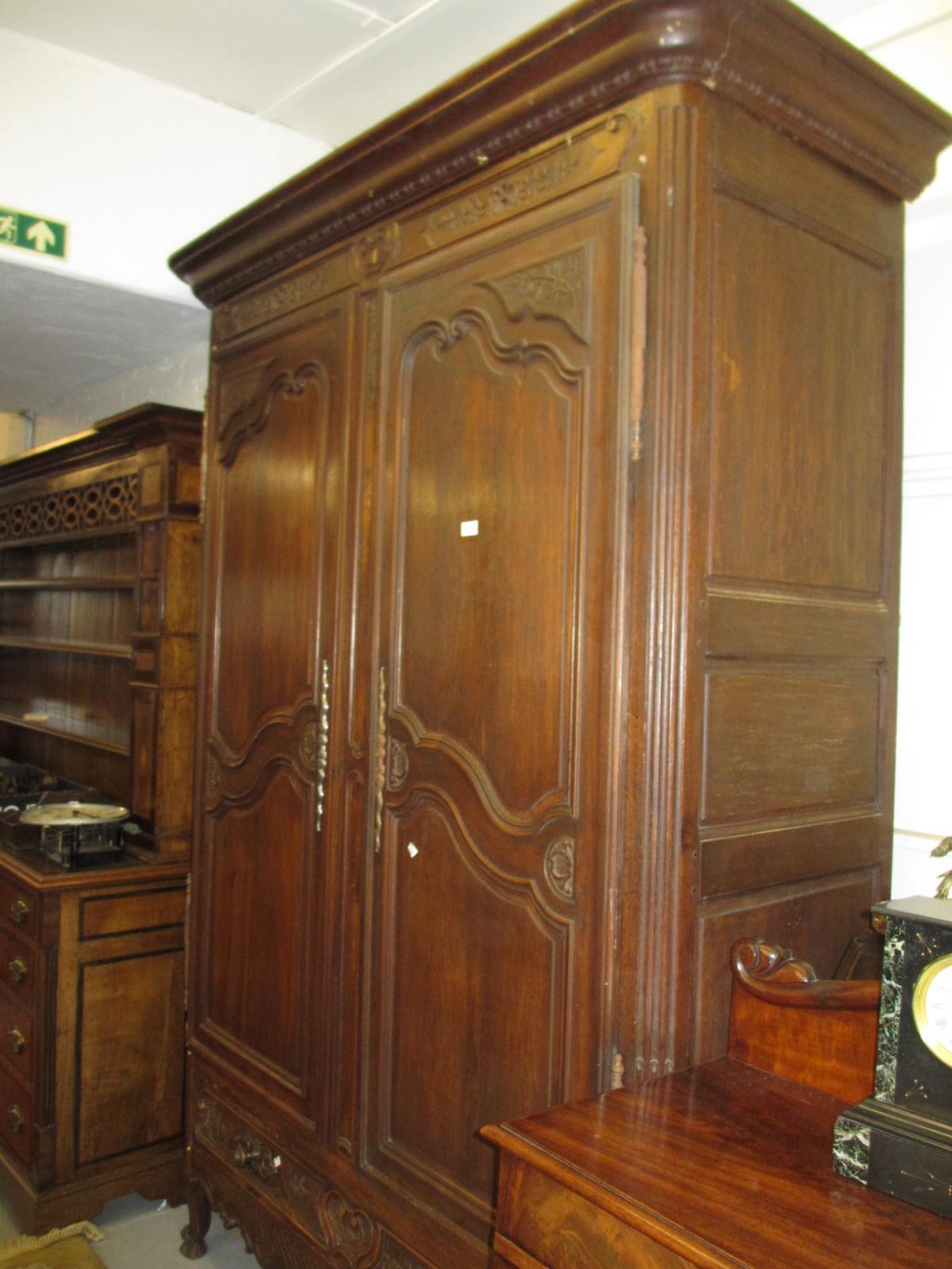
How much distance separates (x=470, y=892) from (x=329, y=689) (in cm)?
53

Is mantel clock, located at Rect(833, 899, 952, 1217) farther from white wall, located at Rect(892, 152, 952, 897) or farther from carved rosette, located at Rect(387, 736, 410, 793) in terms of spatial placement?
carved rosette, located at Rect(387, 736, 410, 793)

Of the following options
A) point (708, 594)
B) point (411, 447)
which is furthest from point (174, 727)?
point (708, 594)

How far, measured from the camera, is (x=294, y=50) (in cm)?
246

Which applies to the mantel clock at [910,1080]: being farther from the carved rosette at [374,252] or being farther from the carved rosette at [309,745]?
the carved rosette at [374,252]

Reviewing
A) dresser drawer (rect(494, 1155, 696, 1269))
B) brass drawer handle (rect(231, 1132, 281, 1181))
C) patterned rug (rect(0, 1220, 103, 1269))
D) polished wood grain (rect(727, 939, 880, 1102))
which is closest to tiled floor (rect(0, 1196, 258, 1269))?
patterned rug (rect(0, 1220, 103, 1269))

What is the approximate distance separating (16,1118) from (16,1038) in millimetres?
207

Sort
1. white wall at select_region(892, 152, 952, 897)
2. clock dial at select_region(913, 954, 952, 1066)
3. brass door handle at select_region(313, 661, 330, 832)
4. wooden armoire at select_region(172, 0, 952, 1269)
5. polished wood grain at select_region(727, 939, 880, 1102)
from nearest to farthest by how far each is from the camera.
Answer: clock dial at select_region(913, 954, 952, 1066)
polished wood grain at select_region(727, 939, 880, 1102)
wooden armoire at select_region(172, 0, 952, 1269)
white wall at select_region(892, 152, 952, 897)
brass door handle at select_region(313, 661, 330, 832)

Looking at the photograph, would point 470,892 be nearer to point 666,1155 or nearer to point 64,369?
point 666,1155

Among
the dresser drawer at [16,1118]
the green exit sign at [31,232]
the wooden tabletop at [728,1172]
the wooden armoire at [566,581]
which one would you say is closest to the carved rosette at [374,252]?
the wooden armoire at [566,581]

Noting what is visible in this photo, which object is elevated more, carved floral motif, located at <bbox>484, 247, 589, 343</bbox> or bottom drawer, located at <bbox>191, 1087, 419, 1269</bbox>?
carved floral motif, located at <bbox>484, 247, 589, 343</bbox>

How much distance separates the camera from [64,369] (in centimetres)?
374

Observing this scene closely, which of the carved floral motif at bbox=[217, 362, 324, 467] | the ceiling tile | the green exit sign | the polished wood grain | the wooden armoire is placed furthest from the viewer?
the green exit sign

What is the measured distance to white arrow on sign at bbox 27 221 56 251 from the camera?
2.53 m

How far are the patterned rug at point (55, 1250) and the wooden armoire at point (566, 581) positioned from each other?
615 millimetres
